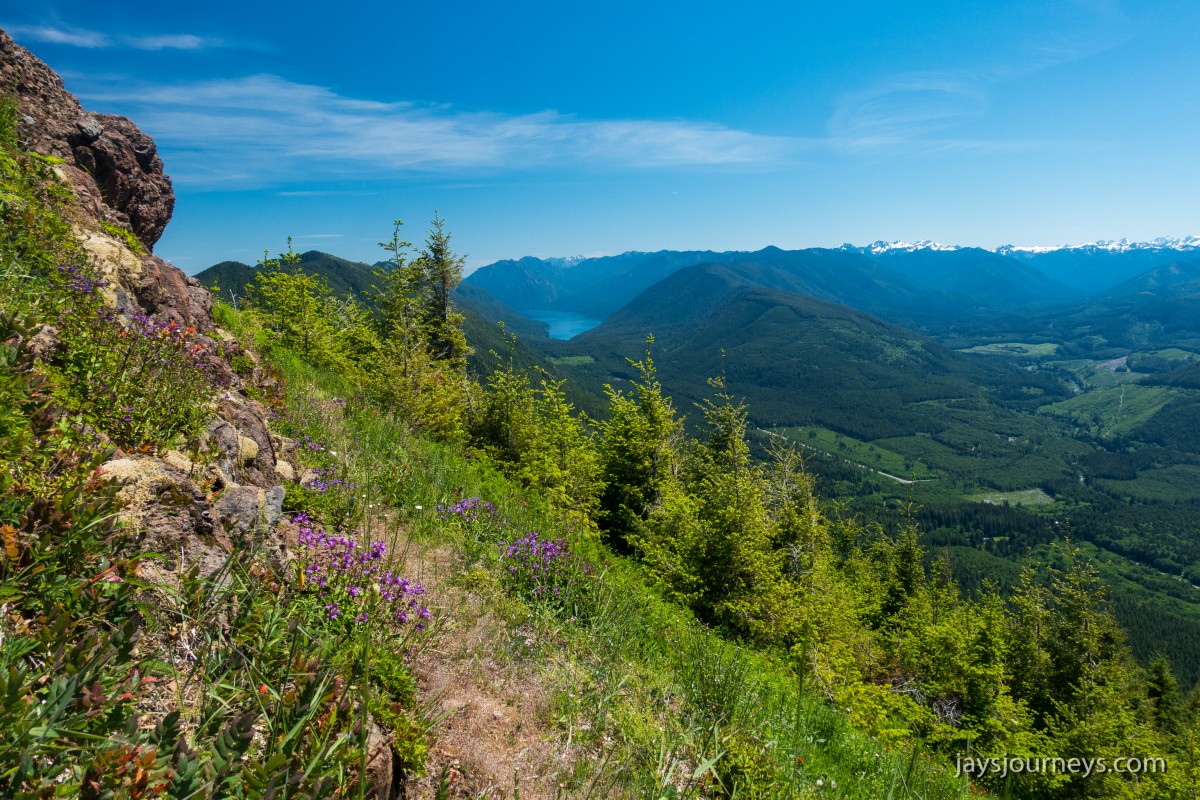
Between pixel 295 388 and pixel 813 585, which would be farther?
pixel 813 585

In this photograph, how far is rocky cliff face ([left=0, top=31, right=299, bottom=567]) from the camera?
3.01 meters

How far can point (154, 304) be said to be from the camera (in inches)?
292

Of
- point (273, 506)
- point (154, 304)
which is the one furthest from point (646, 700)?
point (154, 304)

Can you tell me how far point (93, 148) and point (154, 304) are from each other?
23.4 feet

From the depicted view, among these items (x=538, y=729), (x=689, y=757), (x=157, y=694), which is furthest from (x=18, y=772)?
(x=689, y=757)

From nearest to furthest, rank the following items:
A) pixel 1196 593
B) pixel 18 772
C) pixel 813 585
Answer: pixel 18 772 → pixel 813 585 → pixel 1196 593

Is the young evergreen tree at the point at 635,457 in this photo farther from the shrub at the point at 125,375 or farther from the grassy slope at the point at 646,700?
the shrub at the point at 125,375

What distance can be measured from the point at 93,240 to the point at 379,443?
15.4 feet

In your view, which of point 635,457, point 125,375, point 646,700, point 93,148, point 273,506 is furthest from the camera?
point 635,457

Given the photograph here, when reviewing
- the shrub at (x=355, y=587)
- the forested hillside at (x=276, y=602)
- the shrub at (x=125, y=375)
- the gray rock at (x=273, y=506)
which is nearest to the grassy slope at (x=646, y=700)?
the forested hillside at (x=276, y=602)

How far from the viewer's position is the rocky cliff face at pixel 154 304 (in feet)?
9.86

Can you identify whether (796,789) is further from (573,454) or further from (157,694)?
(573,454)

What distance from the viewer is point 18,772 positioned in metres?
1.18

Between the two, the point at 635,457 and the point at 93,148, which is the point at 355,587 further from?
the point at 635,457
